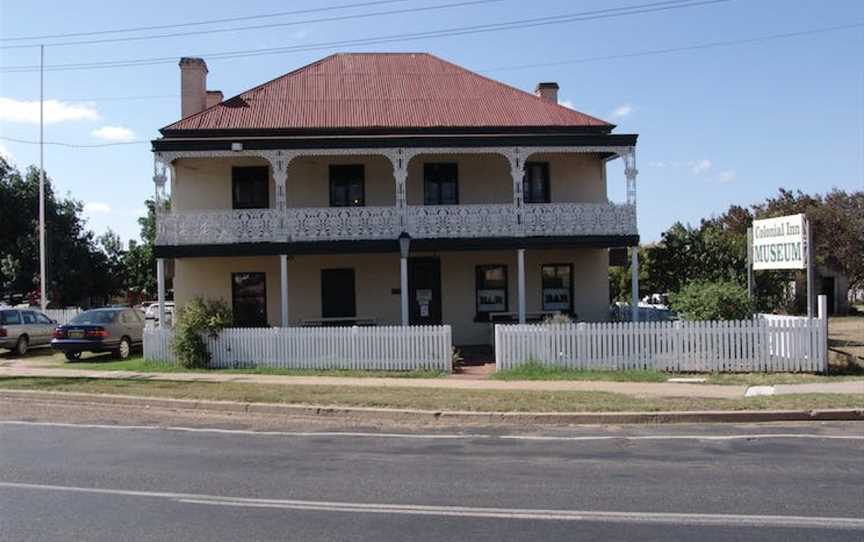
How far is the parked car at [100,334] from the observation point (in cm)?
2055

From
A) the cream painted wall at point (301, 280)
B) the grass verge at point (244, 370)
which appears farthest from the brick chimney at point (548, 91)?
the grass verge at point (244, 370)

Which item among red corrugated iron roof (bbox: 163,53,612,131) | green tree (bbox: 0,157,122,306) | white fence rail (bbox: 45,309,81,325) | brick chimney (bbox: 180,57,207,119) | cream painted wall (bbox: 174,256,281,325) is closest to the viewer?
red corrugated iron roof (bbox: 163,53,612,131)

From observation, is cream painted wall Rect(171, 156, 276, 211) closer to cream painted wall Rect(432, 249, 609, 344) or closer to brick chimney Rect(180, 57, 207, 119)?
brick chimney Rect(180, 57, 207, 119)

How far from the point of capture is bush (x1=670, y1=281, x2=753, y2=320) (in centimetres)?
1673

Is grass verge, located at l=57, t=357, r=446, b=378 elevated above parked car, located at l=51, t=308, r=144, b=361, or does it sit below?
below

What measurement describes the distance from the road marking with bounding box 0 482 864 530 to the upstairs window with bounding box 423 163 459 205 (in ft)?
54.1

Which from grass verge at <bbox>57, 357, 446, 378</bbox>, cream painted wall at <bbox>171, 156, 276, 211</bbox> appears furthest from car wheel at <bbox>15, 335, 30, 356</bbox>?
cream painted wall at <bbox>171, 156, 276, 211</bbox>

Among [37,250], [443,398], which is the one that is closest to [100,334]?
[443,398]

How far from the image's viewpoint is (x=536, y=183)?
2305cm

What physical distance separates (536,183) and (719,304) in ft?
25.4

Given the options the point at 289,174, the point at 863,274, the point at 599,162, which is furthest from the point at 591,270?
the point at 863,274

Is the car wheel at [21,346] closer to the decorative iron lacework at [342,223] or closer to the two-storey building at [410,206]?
the two-storey building at [410,206]

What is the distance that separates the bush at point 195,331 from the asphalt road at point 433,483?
22.6ft

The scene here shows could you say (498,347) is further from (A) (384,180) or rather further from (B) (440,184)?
(A) (384,180)
